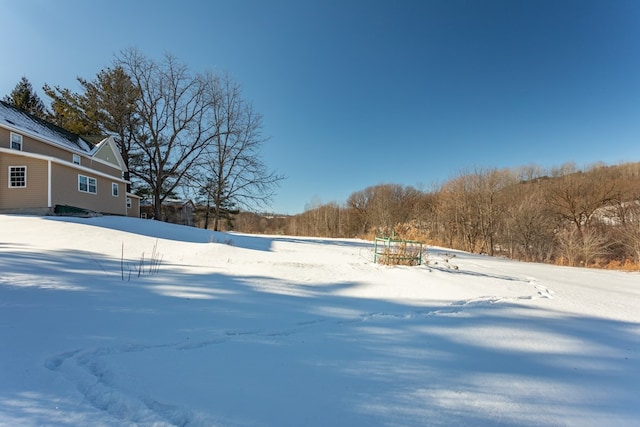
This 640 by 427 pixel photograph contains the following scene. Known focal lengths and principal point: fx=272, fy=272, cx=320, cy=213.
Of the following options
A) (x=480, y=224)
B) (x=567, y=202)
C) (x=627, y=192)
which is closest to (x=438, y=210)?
(x=480, y=224)

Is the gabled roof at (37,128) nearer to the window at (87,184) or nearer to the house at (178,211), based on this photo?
the window at (87,184)

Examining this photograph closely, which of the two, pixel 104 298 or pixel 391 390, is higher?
pixel 104 298

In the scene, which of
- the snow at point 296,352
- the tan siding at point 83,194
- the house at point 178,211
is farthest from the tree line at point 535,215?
the house at point 178,211

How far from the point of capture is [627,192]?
17.1 meters

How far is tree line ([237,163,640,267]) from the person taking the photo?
12.4 metres

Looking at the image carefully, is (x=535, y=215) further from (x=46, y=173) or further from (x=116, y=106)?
(x=116, y=106)

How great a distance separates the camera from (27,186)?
12.8m

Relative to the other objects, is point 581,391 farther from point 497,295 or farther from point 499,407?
point 497,295

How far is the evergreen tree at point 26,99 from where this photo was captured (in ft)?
86.1

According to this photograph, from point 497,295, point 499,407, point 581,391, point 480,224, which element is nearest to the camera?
point 499,407

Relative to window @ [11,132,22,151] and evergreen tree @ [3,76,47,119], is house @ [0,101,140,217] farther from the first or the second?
evergreen tree @ [3,76,47,119]

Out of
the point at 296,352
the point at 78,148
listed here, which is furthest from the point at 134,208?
the point at 296,352

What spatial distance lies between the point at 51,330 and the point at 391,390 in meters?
2.95

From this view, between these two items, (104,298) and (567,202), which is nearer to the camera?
(104,298)
